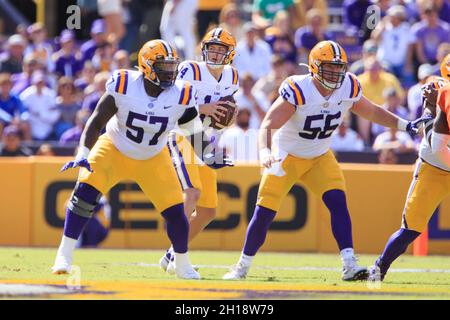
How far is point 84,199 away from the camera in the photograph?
326 inches

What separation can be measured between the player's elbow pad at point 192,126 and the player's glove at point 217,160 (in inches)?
12.4

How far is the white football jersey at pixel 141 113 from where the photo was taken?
8.31m

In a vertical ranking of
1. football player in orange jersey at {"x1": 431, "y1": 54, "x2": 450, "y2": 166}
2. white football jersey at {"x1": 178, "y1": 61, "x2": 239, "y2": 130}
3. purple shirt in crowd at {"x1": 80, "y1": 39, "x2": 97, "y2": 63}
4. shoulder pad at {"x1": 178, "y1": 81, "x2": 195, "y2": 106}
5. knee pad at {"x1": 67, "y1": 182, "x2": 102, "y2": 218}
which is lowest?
knee pad at {"x1": 67, "y1": 182, "x2": 102, "y2": 218}

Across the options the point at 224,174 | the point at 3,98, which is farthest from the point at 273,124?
the point at 3,98

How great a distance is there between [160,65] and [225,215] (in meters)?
4.99

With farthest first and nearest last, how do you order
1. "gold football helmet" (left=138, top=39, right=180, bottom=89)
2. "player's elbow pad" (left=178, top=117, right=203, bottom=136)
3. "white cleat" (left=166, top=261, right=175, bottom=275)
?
"white cleat" (left=166, top=261, right=175, bottom=275)
"player's elbow pad" (left=178, top=117, right=203, bottom=136)
"gold football helmet" (left=138, top=39, right=180, bottom=89)

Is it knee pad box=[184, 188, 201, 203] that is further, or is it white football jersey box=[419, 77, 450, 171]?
knee pad box=[184, 188, 201, 203]

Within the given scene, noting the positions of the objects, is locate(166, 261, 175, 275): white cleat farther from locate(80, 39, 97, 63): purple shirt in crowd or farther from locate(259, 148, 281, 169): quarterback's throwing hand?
locate(80, 39, 97, 63): purple shirt in crowd

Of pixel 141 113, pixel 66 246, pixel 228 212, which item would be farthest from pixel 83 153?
pixel 228 212

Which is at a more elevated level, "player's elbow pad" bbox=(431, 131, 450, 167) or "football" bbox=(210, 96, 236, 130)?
"football" bbox=(210, 96, 236, 130)

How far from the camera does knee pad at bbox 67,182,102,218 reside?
27.2 ft

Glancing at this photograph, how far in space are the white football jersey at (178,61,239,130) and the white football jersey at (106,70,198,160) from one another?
0.75 m

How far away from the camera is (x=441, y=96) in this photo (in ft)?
26.3

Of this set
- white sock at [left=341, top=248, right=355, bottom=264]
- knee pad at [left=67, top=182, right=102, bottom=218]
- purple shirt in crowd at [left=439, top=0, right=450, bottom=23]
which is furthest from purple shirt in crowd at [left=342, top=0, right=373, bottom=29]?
knee pad at [left=67, top=182, right=102, bottom=218]
